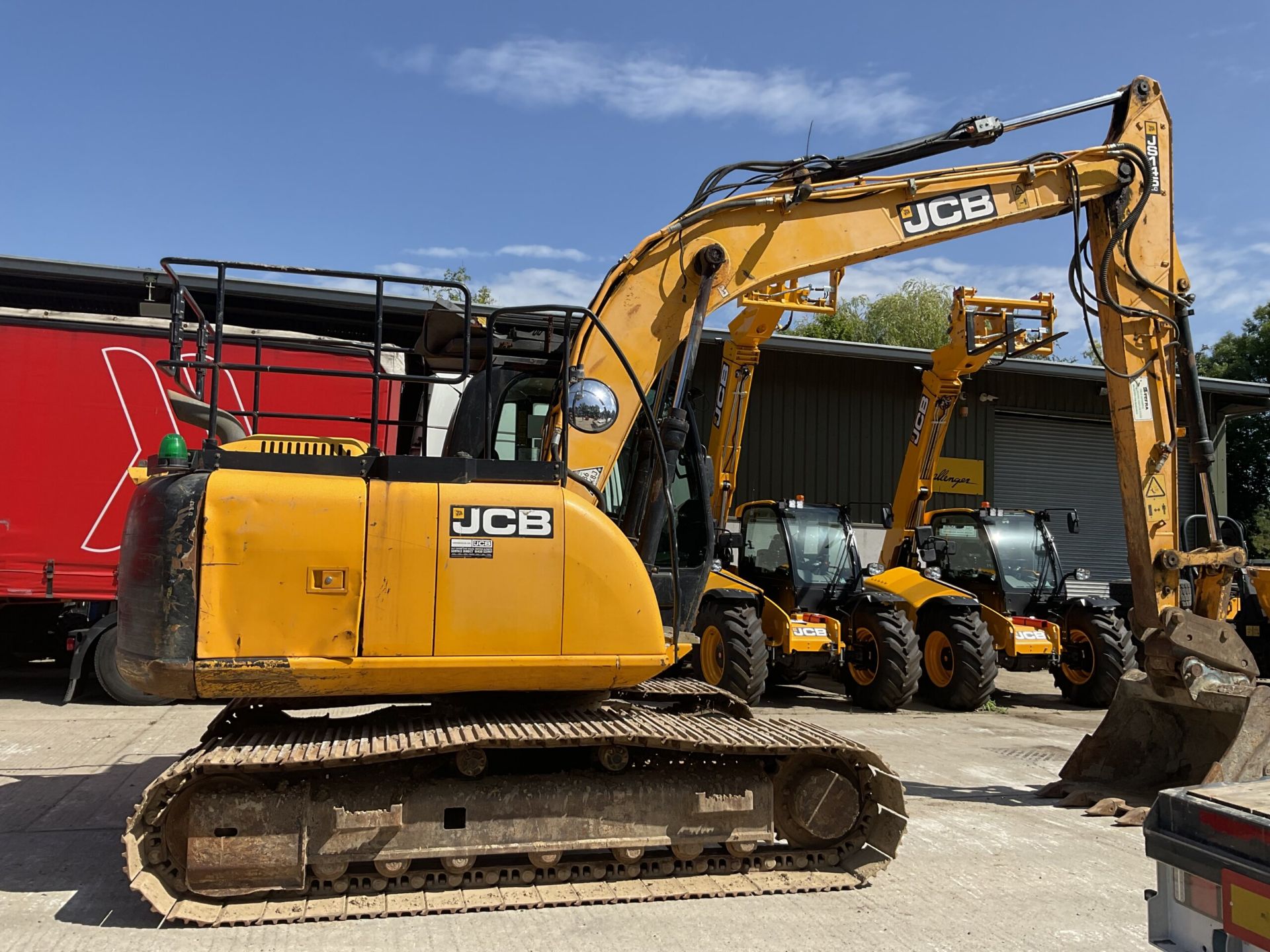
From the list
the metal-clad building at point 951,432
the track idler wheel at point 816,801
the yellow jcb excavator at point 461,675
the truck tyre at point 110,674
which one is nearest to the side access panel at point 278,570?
the yellow jcb excavator at point 461,675

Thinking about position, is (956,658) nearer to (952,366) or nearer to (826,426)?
(952,366)

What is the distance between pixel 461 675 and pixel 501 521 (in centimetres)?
72

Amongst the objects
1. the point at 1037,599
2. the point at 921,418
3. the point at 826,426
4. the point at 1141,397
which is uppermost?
the point at 826,426

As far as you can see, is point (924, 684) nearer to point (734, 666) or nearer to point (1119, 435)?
point (734, 666)

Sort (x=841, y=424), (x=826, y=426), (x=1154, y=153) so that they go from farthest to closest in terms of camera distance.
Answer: (x=841, y=424)
(x=826, y=426)
(x=1154, y=153)

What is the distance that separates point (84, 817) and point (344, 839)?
8.29 ft

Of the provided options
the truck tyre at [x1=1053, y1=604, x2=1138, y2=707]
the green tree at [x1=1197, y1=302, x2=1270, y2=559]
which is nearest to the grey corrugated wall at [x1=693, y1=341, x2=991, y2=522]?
the truck tyre at [x1=1053, y1=604, x2=1138, y2=707]

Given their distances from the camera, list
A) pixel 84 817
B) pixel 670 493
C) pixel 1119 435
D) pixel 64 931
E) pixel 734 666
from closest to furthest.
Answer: pixel 64 931, pixel 670 493, pixel 84 817, pixel 1119 435, pixel 734 666

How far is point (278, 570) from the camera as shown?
457cm

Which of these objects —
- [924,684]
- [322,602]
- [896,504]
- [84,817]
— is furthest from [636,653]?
[896,504]

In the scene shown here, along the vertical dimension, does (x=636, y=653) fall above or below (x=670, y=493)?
below

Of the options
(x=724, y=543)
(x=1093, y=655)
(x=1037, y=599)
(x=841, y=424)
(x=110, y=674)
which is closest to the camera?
(x=724, y=543)

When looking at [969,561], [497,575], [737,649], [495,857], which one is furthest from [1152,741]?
[969,561]

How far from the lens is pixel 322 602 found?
4590 millimetres
